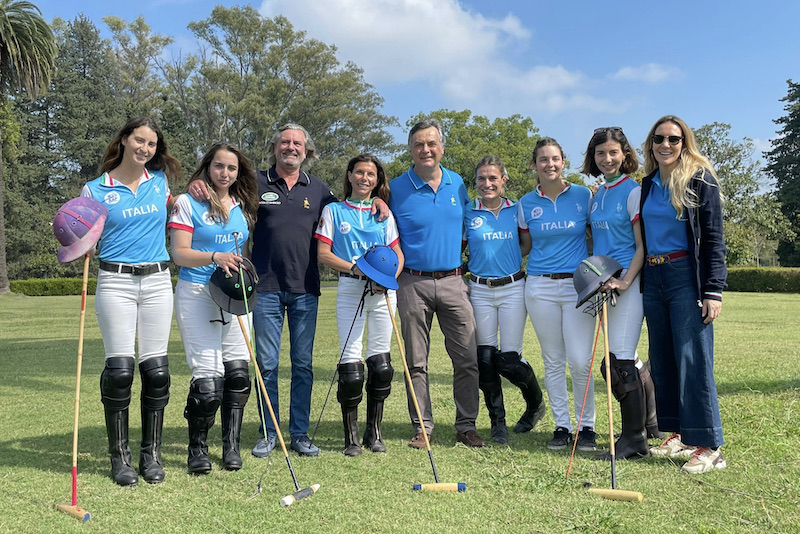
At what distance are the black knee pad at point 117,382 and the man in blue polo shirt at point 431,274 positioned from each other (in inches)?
80.6

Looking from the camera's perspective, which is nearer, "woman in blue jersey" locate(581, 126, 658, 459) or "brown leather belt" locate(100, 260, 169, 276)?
"brown leather belt" locate(100, 260, 169, 276)

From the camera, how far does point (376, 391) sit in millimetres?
4945

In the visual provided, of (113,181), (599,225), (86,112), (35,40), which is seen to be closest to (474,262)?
(599,225)

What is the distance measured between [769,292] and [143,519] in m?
32.8

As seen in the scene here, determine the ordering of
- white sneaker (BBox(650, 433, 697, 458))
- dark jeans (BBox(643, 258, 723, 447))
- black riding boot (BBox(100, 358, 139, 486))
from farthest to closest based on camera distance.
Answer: white sneaker (BBox(650, 433, 697, 458)) < dark jeans (BBox(643, 258, 723, 447)) < black riding boot (BBox(100, 358, 139, 486))

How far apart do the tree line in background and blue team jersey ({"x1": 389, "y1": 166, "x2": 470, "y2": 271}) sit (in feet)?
101

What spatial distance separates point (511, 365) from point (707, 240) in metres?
1.71

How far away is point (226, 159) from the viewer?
4613 mm

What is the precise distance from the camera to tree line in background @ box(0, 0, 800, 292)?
39656 mm

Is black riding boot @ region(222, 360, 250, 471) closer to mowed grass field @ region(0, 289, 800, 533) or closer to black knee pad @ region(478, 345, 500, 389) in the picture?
mowed grass field @ region(0, 289, 800, 533)

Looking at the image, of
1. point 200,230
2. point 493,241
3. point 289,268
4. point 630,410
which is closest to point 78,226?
point 200,230

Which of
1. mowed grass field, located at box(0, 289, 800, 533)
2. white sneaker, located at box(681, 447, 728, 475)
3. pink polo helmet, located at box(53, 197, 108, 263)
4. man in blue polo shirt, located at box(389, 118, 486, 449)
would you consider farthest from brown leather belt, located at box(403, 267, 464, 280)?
pink polo helmet, located at box(53, 197, 108, 263)

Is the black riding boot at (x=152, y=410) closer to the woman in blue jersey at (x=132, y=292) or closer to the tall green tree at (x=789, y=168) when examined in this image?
the woman in blue jersey at (x=132, y=292)

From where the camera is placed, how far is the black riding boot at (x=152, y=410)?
14.1 ft
